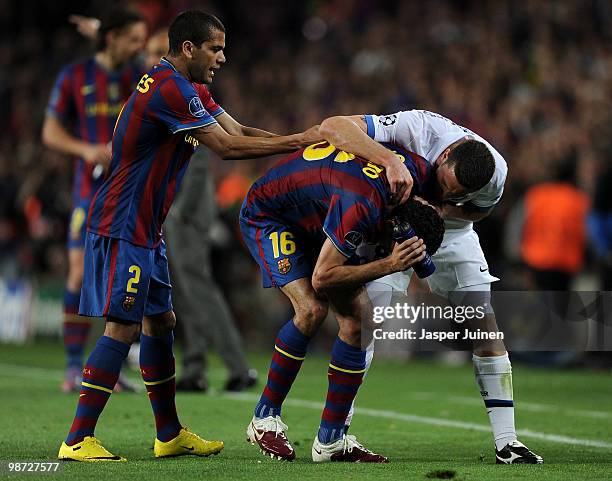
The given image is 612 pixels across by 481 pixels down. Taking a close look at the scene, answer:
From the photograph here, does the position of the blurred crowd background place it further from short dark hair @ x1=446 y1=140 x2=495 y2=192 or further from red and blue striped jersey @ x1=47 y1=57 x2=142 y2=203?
short dark hair @ x1=446 y1=140 x2=495 y2=192

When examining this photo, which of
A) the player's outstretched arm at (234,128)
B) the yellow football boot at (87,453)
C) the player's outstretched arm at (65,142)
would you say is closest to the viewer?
the yellow football boot at (87,453)

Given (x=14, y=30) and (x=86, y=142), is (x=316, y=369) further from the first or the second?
(x=14, y=30)

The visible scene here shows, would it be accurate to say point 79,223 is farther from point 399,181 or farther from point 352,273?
point 399,181

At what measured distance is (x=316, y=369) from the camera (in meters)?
13.4

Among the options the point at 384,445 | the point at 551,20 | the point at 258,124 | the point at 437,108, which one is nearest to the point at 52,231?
the point at 258,124

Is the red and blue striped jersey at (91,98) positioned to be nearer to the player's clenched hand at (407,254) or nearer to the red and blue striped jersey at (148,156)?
the red and blue striped jersey at (148,156)

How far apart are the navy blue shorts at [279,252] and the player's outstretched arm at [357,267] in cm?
38

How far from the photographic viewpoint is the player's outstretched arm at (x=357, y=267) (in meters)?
5.78

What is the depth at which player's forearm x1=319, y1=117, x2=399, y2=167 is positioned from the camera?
5895 mm

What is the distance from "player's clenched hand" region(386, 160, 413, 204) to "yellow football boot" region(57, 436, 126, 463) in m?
1.78

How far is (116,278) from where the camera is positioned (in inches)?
238

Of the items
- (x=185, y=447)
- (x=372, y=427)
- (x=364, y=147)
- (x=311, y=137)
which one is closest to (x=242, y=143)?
(x=311, y=137)

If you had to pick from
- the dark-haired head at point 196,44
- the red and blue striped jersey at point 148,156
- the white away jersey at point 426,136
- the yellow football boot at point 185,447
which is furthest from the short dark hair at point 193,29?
the yellow football boot at point 185,447

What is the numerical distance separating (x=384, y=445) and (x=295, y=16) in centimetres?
1721
